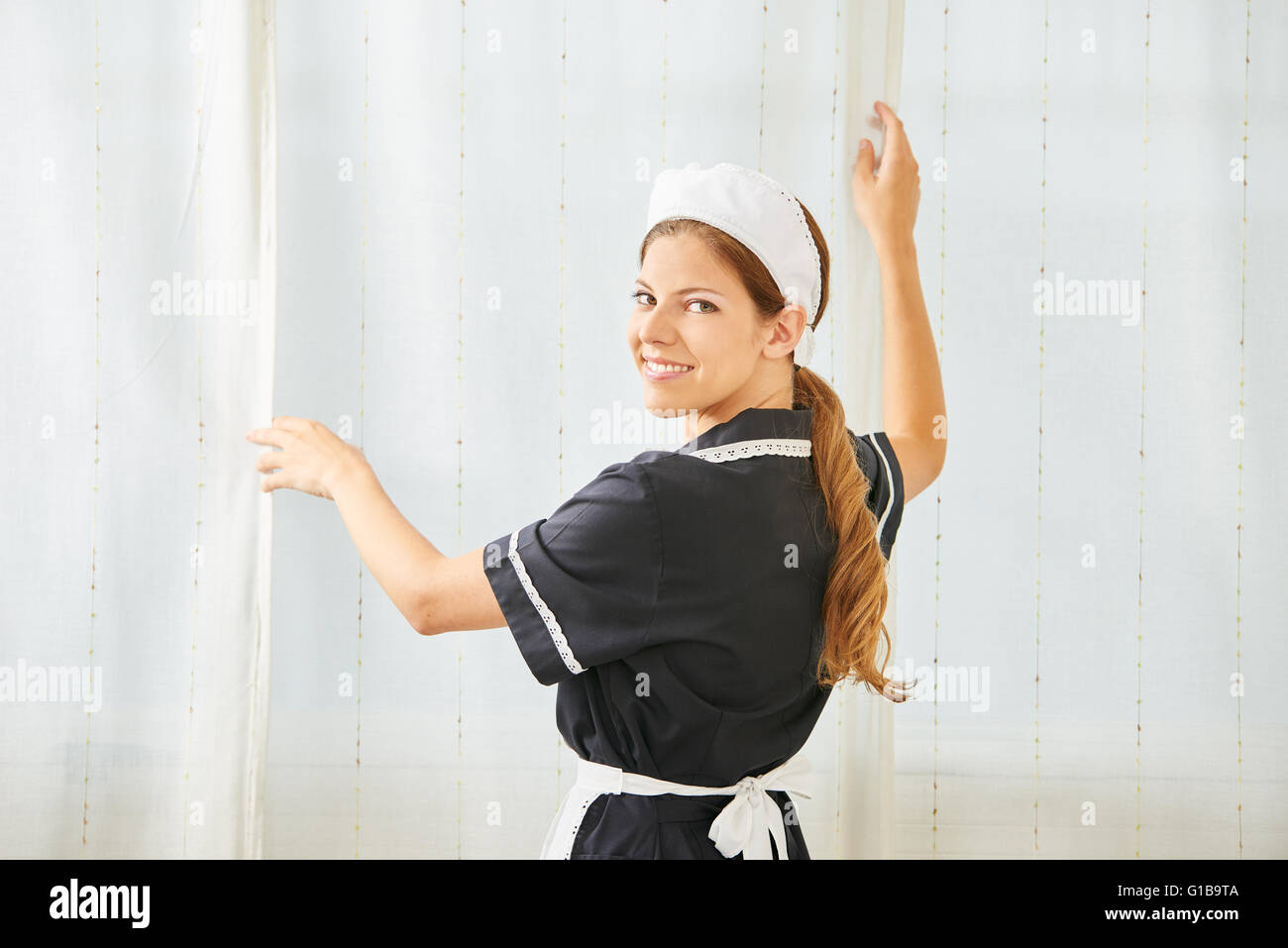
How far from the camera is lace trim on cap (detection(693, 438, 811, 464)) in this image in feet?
3.45

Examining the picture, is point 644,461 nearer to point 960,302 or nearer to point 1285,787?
point 960,302

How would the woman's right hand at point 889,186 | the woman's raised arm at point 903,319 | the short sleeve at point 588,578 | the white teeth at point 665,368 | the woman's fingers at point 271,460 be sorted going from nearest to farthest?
1. the short sleeve at point 588,578
2. the white teeth at point 665,368
3. the woman's fingers at point 271,460
4. the woman's raised arm at point 903,319
5. the woman's right hand at point 889,186

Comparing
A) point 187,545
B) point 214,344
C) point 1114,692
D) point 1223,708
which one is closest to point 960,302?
point 1114,692

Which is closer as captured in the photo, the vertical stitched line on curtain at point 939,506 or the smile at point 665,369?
the smile at point 665,369

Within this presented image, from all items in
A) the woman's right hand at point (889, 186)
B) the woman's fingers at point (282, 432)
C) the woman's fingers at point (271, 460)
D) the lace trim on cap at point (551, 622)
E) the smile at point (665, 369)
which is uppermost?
the woman's right hand at point (889, 186)

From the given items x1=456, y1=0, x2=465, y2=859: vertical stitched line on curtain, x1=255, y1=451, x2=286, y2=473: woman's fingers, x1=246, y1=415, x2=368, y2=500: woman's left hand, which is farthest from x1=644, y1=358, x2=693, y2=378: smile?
x1=456, y1=0, x2=465, y2=859: vertical stitched line on curtain

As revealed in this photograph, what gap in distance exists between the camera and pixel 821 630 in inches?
43.1

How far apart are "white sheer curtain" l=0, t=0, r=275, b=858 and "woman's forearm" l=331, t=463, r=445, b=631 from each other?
1.89 feet

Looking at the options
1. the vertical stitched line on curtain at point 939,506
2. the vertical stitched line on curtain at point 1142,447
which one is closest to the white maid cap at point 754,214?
the vertical stitched line on curtain at point 939,506

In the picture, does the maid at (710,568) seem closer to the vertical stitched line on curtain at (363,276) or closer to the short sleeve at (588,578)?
the short sleeve at (588,578)

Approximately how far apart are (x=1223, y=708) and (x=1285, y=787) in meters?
0.18

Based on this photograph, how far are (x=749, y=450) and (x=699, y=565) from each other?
0.48 feet

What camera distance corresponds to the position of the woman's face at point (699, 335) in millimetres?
1074

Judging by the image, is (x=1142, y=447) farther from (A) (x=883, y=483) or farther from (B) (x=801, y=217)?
(B) (x=801, y=217)
